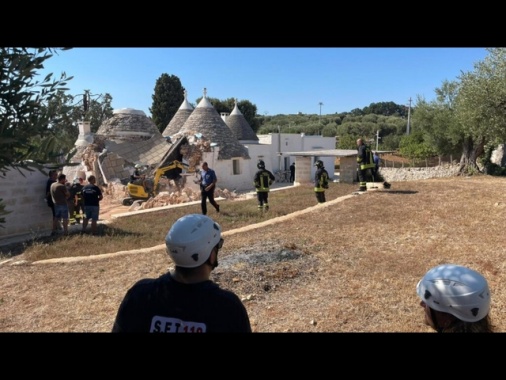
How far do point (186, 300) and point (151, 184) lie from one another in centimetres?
1682

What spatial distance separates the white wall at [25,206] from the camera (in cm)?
971

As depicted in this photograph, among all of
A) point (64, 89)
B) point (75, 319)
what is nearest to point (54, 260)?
point (75, 319)

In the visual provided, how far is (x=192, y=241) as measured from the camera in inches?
71.6

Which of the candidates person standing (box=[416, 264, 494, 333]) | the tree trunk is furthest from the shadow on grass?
the tree trunk

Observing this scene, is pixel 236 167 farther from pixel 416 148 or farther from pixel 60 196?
pixel 60 196

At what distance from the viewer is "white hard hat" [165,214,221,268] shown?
1.78 meters

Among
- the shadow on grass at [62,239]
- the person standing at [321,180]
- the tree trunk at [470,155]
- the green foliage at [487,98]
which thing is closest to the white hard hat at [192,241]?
the shadow on grass at [62,239]

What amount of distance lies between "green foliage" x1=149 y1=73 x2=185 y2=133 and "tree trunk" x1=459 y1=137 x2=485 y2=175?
32859mm

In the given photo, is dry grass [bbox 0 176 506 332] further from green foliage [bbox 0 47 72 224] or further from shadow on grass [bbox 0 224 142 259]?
green foliage [bbox 0 47 72 224]

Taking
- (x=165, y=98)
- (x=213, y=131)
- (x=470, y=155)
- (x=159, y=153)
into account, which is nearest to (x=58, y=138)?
(x=159, y=153)

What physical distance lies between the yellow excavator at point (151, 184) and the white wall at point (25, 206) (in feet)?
19.4

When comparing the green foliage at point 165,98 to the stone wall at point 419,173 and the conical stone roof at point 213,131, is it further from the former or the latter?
the stone wall at point 419,173
